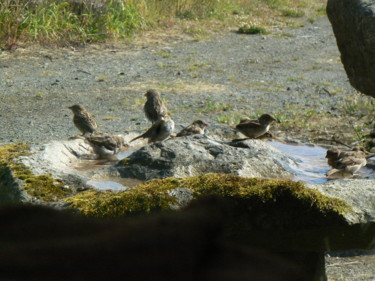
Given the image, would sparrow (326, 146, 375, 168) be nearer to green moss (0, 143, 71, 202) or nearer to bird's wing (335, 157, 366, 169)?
bird's wing (335, 157, 366, 169)

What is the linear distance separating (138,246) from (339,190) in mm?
1169

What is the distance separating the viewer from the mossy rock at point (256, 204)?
3.85 meters

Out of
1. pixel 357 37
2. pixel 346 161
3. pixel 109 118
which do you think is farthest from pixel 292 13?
pixel 346 161

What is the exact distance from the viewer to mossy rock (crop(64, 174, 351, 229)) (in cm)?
385

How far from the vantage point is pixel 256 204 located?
12.8ft

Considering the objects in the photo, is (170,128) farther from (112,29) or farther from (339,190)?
(112,29)

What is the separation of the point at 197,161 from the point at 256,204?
55.0 inches

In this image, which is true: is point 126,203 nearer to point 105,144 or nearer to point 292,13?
point 105,144

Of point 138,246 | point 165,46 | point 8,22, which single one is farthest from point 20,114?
point 138,246

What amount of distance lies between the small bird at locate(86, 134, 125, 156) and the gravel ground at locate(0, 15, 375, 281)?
3.56 meters

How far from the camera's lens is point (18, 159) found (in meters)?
4.77

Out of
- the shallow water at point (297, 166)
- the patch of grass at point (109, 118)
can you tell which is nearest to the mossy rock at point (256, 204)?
the shallow water at point (297, 166)

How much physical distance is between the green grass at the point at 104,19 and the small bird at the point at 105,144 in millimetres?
10151

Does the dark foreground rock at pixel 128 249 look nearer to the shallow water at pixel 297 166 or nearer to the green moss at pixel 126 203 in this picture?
the green moss at pixel 126 203
